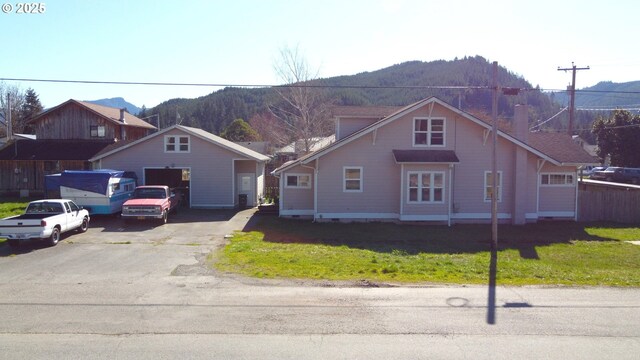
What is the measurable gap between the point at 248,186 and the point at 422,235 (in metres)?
14.3

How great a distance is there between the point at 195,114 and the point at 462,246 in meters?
106

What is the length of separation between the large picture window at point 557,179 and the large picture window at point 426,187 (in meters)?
6.81

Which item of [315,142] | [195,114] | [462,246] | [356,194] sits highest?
[195,114]

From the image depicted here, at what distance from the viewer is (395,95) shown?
4299 inches

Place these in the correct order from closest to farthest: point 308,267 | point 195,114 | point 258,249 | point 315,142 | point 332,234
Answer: point 308,267 < point 258,249 < point 332,234 < point 315,142 < point 195,114

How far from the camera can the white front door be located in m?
32.2

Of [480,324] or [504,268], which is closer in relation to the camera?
[480,324]

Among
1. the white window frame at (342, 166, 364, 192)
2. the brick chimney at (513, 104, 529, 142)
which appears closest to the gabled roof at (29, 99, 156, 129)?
the white window frame at (342, 166, 364, 192)

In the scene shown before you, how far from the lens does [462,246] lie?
19.6 meters

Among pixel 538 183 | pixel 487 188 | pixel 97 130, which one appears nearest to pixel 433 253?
Answer: pixel 487 188

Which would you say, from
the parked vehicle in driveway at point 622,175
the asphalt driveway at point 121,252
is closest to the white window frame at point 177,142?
the asphalt driveway at point 121,252

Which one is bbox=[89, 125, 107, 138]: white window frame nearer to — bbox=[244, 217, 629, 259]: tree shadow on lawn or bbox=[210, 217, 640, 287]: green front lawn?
bbox=[244, 217, 629, 259]: tree shadow on lawn

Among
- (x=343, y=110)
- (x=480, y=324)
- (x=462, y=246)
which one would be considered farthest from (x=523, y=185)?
(x=480, y=324)

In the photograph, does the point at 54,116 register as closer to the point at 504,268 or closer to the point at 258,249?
the point at 258,249
